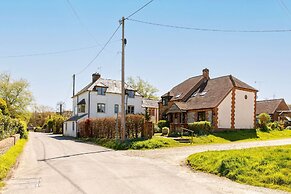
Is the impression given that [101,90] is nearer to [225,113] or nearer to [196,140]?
[225,113]

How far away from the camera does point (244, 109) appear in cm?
3506

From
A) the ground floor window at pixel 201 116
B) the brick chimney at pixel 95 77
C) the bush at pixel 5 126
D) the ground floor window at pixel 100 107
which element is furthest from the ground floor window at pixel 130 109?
the bush at pixel 5 126

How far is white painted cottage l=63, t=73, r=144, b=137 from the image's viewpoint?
4312 cm

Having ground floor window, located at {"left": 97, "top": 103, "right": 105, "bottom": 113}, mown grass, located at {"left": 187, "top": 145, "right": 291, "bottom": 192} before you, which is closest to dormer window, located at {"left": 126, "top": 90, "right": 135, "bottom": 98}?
ground floor window, located at {"left": 97, "top": 103, "right": 105, "bottom": 113}

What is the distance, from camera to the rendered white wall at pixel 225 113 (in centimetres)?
3234

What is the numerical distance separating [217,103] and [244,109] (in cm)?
522

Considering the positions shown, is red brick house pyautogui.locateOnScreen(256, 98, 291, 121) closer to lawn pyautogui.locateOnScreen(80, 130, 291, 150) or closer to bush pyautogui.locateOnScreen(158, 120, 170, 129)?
lawn pyautogui.locateOnScreen(80, 130, 291, 150)

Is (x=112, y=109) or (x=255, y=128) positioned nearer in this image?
(x=255, y=128)

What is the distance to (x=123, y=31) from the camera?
2284cm

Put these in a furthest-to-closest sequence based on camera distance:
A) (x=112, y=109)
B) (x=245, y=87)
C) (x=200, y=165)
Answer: (x=112, y=109) < (x=245, y=87) < (x=200, y=165)

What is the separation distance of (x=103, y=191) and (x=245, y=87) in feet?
100

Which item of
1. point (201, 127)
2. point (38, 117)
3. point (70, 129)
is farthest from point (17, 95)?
point (201, 127)

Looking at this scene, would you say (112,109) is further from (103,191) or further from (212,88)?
(103,191)

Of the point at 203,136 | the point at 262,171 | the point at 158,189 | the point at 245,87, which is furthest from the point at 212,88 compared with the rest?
the point at 158,189
